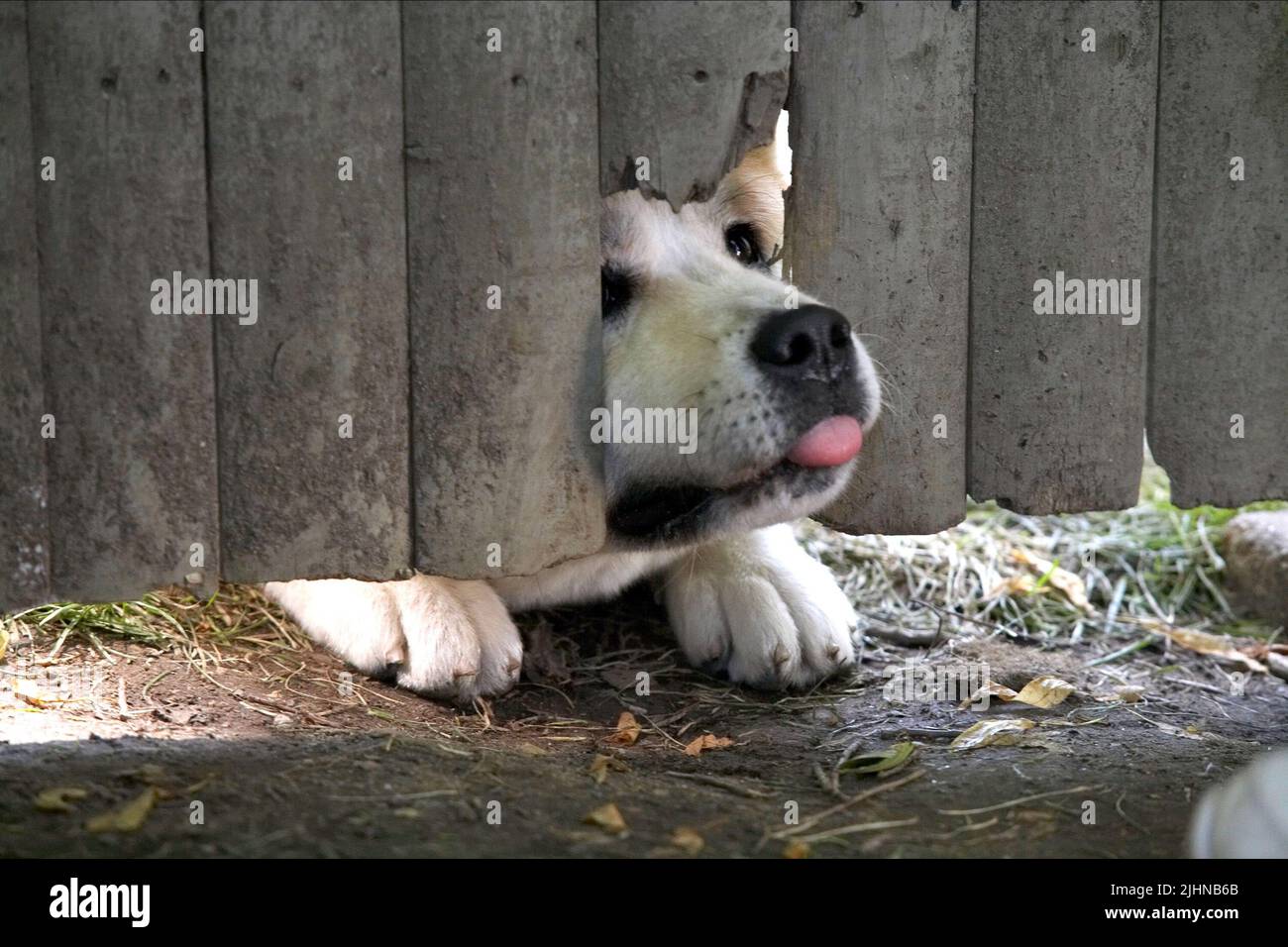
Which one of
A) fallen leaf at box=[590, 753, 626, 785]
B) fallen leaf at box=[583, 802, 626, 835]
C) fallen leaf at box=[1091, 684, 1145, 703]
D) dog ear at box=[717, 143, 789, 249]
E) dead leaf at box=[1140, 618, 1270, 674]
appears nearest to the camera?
fallen leaf at box=[583, 802, 626, 835]

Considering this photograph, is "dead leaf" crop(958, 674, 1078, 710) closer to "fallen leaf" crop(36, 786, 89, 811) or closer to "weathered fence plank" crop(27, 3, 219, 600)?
"weathered fence plank" crop(27, 3, 219, 600)

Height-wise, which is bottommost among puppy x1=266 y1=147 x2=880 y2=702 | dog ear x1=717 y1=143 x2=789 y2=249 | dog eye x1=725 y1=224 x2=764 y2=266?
puppy x1=266 y1=147 x2=880 y2=702

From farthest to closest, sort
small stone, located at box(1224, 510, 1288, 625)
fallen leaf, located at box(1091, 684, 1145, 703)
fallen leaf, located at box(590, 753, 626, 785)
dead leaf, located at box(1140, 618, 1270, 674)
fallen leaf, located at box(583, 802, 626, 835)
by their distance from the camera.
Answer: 1. small stone, located at box(1224, 510, 1288, 625)
2. dead leaf, located at box(1140, 618, 1270, 674)
3. fallen leaf, located at box(1091, 684, 1145, 703)
4. fallen leaf, located at box(590, 753, 626, 785)
5. fallen leaf, located at box(583, 802, 626, 835)

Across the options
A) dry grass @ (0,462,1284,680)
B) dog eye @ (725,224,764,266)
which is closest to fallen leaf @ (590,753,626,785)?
dry grass @ (0,462,1284,680)

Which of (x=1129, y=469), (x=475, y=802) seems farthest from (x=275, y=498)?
(x=1129, y=469)

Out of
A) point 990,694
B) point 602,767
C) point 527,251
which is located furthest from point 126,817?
point 990,694

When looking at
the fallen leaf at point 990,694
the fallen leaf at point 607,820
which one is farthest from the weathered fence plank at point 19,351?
the fallen leaf at point 990,694

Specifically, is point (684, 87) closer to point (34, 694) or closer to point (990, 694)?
point (990, 694)

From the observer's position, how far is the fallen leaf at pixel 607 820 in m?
2.43

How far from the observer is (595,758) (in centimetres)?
296

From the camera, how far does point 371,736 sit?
9.50 feet

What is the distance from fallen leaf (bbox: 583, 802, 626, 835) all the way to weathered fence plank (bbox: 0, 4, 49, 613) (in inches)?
50.8

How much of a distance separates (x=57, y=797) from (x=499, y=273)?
1.34 metres

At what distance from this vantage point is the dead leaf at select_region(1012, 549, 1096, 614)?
4.66m
